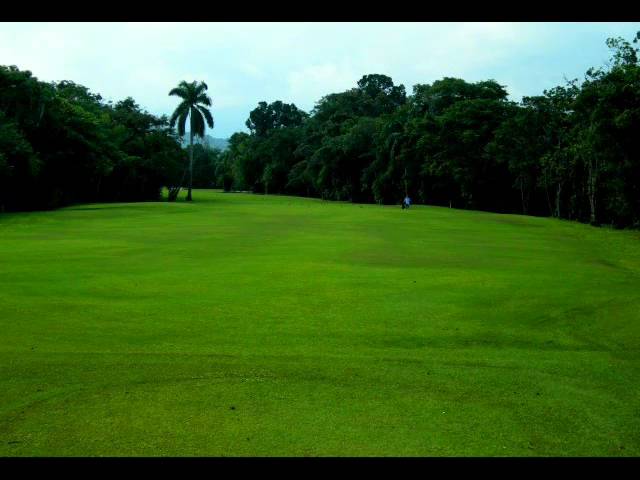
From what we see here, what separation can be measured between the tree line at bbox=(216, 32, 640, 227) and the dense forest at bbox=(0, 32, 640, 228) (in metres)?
0.12

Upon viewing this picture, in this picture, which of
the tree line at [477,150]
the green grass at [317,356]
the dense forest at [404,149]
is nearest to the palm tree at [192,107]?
the dense forest at [404,149]

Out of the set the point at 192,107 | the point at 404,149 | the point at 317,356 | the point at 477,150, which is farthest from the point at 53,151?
the point at 317,356

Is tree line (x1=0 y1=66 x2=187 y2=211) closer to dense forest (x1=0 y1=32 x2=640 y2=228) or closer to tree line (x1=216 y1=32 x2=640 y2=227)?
dense forest (x1=0 y1=32 x2=640 y2=228)

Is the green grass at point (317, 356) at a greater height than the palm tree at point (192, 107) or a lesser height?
lesser

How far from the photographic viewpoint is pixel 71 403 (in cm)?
666

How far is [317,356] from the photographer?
858 cm

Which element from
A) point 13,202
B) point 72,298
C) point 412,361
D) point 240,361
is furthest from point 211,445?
point 13,202

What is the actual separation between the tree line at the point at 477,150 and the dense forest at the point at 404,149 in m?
0.12

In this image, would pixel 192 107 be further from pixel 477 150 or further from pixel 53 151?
pixel 477 150

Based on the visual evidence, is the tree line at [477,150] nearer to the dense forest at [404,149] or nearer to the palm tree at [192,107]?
the dense forest at [404,149]

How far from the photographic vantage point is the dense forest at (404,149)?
35781 millimetres

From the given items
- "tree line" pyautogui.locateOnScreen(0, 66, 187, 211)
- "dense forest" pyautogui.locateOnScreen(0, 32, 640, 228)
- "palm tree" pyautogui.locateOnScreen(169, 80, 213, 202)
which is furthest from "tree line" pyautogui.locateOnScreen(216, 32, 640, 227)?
"tree line" pyautogui.locateOnScreen(0, 66, 187, 211)

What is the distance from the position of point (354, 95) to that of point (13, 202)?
53442 mm
